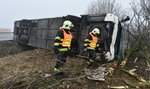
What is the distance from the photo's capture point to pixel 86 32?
6.82 meters

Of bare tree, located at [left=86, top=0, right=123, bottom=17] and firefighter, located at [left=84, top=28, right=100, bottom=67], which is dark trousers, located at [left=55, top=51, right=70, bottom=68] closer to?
firefighter, located at [left=84, top=28, right=100, bottom=67]

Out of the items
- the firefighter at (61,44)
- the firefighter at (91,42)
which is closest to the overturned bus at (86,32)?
the firefighter at (91,42)

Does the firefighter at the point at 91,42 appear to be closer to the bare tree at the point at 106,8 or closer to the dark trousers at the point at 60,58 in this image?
the dark trousers at the point at 60,58

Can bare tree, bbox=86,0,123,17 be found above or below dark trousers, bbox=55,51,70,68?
above

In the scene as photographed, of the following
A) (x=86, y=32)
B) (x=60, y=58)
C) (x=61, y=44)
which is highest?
(x=86, y=32)

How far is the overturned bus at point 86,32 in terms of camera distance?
20.1 feet

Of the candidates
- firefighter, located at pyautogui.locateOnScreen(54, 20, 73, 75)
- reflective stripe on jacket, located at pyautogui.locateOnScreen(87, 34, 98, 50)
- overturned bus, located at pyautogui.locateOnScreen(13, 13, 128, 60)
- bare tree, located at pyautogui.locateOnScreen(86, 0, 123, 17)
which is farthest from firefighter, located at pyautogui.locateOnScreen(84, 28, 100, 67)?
bare tree, located at pyautogui.locateOnScreen(86, 0, 123, 17)

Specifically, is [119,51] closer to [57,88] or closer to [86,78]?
[86,78]

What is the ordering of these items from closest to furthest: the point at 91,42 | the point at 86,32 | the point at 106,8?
the point at 91,42 → the point at 86,32 → the point at 106,8

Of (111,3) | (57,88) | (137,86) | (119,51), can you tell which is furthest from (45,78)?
(111,3)

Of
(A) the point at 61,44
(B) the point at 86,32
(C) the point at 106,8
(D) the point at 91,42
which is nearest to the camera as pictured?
(A) the point at 61,44

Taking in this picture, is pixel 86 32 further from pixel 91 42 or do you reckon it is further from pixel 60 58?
pixel 60 58

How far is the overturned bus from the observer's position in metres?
6.12

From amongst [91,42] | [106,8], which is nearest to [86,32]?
[91,42]
